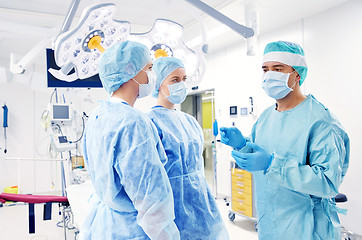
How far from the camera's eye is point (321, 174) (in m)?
1.14

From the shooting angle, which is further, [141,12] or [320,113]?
[141,12]

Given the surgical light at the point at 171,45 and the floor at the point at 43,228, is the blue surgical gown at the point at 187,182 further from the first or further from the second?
the floor at the point at 43,228

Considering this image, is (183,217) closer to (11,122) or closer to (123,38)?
(123,38)

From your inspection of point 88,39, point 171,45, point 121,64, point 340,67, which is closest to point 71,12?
point 88,39

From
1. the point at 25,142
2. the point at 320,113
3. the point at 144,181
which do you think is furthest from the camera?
the point at 25,142

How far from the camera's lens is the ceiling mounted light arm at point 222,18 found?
1.50 m

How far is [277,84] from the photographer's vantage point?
1.42 m

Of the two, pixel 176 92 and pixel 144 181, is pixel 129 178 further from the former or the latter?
pixel 176 92

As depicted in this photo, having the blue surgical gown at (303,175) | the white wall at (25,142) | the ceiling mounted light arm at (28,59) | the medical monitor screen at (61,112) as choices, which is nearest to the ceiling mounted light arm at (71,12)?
the blue surgical gown at (303,175)

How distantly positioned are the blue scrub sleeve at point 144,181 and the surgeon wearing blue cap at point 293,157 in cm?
42

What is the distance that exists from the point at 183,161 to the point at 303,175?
65cm

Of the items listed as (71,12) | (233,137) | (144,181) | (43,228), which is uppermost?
(71,12)

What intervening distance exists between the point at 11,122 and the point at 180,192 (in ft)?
17.0

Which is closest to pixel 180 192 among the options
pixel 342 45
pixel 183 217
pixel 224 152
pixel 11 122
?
pixel 183 217
